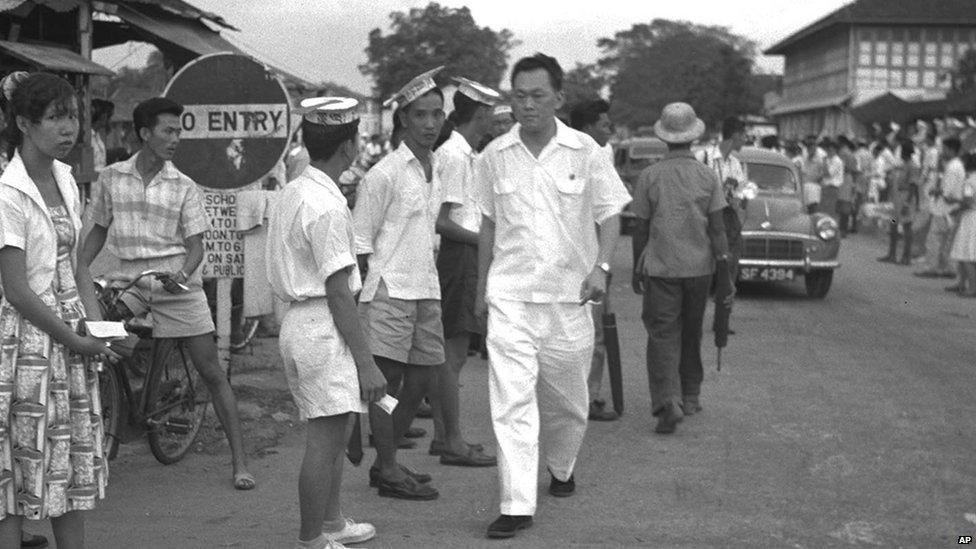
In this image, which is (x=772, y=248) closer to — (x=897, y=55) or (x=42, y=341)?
(x=42, y=341)

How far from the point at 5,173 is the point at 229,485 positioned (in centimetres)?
265

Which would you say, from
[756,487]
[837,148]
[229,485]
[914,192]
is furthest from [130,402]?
[837,148]

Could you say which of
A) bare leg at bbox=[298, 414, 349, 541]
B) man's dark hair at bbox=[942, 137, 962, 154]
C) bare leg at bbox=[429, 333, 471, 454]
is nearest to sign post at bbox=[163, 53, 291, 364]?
bare leg at bbox=[429, 333, 471, 454]

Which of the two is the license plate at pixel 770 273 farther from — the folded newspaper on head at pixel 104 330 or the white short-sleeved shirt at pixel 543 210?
the folded newspaper on head at pixel 104 330

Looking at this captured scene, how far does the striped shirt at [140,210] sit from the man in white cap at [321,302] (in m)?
1.56

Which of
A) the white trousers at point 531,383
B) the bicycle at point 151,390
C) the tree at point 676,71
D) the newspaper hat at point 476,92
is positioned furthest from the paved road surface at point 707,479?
the tree at point 676,71

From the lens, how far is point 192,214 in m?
6.75

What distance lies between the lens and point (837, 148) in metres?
28.5

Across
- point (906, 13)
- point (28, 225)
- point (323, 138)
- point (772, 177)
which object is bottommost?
point (772, 177)

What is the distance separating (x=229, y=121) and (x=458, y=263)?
1.53m

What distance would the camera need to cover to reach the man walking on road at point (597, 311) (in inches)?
341

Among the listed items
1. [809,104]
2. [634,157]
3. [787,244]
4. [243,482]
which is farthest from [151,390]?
[809,104]

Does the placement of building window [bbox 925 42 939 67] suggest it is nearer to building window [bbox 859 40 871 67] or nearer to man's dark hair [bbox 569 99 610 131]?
building window [bbox 859 40 871 67]

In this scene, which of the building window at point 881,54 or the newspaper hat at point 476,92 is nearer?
the newspaper hat at point 476,92
